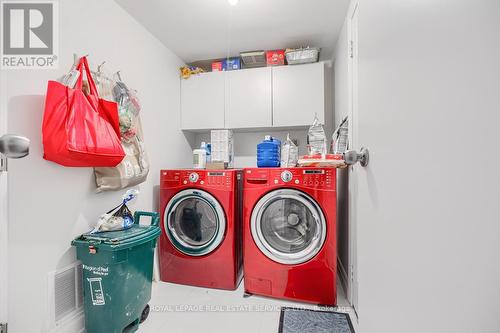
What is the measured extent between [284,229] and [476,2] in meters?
1.64

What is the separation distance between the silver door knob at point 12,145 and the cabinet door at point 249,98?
6.12 ft

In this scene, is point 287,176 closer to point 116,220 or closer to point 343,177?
point 343,177

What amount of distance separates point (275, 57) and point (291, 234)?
1786 millimetres

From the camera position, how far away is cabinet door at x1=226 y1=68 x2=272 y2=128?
2.31 metres

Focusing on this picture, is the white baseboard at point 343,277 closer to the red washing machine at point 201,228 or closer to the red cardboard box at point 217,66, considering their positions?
the red washing machine at point 201,228

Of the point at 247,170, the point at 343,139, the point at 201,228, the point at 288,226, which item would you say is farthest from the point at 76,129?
the point at 343,139

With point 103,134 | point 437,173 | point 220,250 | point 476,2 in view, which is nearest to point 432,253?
point 437,173

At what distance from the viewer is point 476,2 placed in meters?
0.29

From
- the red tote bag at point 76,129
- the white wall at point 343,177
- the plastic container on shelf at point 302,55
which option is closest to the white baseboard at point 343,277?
the white wall at point 343,177

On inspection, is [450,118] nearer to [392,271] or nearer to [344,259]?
[392,271]

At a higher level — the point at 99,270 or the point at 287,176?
the point at 287,176

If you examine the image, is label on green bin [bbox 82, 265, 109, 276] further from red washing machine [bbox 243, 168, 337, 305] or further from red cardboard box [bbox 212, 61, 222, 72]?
red cardboard box [bbox 212, 61, 222, 72]

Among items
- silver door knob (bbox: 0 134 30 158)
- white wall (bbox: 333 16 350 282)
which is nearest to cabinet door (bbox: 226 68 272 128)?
white wall (bbox: 333 16 350 282)

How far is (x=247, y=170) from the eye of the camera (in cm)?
172
